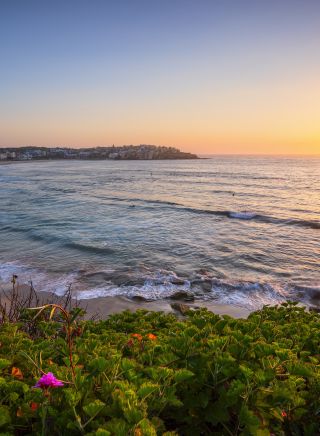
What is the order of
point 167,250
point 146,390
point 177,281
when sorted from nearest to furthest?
1. point 146,390
2. point 177,281
3. point 167,250

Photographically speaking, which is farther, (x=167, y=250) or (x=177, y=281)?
(x=167, y=250)

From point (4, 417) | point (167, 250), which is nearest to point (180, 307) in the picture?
point (167, 250)

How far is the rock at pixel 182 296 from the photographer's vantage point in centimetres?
1022

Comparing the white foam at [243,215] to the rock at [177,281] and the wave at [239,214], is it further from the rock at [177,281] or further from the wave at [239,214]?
the rock at [177,281]

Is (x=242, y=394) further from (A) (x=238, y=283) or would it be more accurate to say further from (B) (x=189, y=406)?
(A) (x=238, y=283)

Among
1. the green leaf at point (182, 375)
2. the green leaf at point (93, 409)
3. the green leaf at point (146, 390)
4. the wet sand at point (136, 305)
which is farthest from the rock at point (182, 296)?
the green leaf at point (93, 409)

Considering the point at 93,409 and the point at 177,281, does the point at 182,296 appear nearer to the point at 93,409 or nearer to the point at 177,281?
the point at 177,281

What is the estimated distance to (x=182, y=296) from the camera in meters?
10.3

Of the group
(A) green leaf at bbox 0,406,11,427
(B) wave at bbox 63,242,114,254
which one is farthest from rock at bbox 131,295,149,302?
(A) green leaf at bbox 0,406,11,427

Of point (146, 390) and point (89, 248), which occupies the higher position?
point (146, 390)

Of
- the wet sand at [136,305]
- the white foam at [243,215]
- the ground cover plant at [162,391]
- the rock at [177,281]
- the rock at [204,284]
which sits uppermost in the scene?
the ground cover plant at [162,391]

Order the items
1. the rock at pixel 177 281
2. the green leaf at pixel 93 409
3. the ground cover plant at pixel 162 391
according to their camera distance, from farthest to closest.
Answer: the rock at pixel 177 281 → the ground cover plant at pixel 162 391 → the green leaf at pixel 93 409

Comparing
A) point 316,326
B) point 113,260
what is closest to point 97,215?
point 113,260

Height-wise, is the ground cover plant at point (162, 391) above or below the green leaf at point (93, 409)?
below
